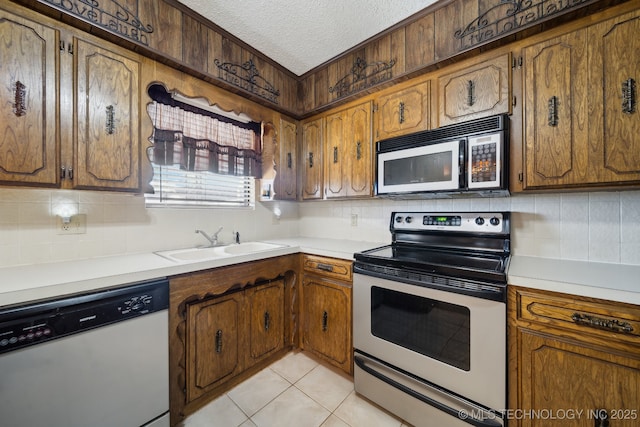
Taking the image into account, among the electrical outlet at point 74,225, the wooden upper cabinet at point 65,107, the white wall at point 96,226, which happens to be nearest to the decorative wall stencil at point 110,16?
the wooden upper cabinet at point 65,107

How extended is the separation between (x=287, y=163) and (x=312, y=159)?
25 cm

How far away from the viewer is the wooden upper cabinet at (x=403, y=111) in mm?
1663

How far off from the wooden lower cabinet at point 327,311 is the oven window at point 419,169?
2.41ft

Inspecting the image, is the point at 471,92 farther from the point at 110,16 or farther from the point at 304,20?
the point at 110,16

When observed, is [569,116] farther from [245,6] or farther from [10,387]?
[10,387]

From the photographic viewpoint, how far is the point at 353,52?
6.59 ft

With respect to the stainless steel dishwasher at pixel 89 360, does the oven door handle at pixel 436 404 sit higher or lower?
lower

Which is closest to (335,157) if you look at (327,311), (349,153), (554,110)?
(349,153)

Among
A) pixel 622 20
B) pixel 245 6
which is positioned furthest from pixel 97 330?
pixel 622 20

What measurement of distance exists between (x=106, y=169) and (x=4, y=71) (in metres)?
0.52

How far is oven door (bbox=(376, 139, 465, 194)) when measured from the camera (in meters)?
1.50

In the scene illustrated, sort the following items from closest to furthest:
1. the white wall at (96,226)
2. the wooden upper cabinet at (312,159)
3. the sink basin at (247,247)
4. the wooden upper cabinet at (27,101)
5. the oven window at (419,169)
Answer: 1. the wooden upper cabinet at (27,101)
2. the white wall at (96,226)
3. the oven window at (419,169)
4. the sink basin at (247,247)
5. the wooden upper cabinet at (312,159)

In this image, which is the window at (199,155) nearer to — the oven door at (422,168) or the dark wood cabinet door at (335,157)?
the dark wood cabinet door at (335,157)

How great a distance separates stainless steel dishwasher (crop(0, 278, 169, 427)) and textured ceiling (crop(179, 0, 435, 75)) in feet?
5.78
